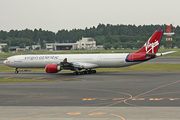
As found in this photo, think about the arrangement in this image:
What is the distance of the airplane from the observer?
152 ft

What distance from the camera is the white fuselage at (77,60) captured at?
159 feet

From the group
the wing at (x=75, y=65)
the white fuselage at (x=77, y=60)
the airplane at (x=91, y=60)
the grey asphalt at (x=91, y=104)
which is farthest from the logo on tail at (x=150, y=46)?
the grey asphalt at (x=91, y=104)

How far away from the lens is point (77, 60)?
169 ft

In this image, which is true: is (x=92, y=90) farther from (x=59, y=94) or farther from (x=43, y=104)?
(x=43, y=104)

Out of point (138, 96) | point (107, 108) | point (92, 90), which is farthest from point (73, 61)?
point (107, 108)

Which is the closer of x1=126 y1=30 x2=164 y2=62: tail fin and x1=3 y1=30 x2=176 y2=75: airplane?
x1=3 y1=30 x2=176 y2=75: airplane

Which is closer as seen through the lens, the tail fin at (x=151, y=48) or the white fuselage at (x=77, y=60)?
the tail fin at (x=151, y=48)

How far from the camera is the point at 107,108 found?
20109 millimetres

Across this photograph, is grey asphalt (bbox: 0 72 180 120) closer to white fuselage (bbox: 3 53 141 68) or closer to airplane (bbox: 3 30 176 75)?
airplane (bbox: 3 30 176 75)

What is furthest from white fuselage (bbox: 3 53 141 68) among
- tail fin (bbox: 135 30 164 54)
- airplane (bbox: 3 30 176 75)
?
tail fin (bbox: 135 30 164 54)

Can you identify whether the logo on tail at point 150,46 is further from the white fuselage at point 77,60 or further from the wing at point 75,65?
the wing at point 75,65

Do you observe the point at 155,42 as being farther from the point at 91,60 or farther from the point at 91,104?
the point at 91,104

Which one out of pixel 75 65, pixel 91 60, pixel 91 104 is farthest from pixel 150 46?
pixel 91 104

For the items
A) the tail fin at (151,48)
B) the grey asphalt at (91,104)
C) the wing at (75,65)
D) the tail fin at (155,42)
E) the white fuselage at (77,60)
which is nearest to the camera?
the grey asphalt at (91,104)
